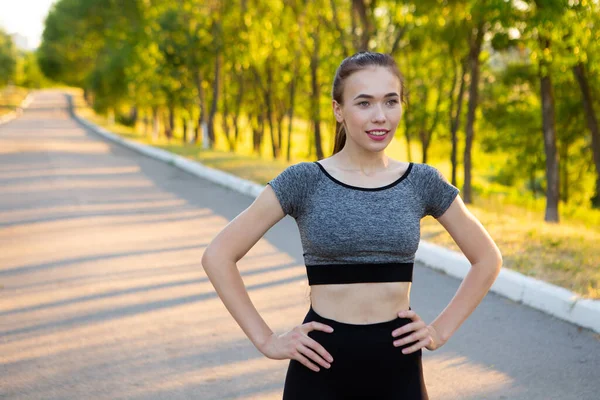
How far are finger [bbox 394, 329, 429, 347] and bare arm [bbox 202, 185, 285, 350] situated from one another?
381 mm

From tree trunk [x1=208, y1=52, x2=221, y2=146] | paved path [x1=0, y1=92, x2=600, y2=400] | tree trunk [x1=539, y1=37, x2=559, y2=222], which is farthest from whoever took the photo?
tree trunk [x1=208, y1=52, x2=221, y2=146]

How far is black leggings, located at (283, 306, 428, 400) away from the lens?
2221 millimetres

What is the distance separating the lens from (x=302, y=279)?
25.2ft

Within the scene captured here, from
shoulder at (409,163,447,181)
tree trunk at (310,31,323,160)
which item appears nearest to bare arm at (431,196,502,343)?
shoulder at (409,163,447,181)

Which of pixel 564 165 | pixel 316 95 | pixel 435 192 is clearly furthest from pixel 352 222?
pixel 316 95

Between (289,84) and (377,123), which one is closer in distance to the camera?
(377,123)

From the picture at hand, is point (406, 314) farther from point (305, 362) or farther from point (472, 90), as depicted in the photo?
point (472, 90)

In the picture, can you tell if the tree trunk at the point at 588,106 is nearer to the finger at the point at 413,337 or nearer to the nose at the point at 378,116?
the nose at the point at 378,116

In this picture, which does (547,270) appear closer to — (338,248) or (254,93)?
(338,248)

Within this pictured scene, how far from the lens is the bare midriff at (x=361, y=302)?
87.9 inches

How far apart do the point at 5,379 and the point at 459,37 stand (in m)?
21.6

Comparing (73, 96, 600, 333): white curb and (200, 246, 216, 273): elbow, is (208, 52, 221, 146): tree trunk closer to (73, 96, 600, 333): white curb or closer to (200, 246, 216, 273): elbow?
(73, 96, 600, 333): white curb

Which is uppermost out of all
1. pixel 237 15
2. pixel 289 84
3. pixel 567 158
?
pixel 237 15

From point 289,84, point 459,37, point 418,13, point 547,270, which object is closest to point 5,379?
point 547,270
